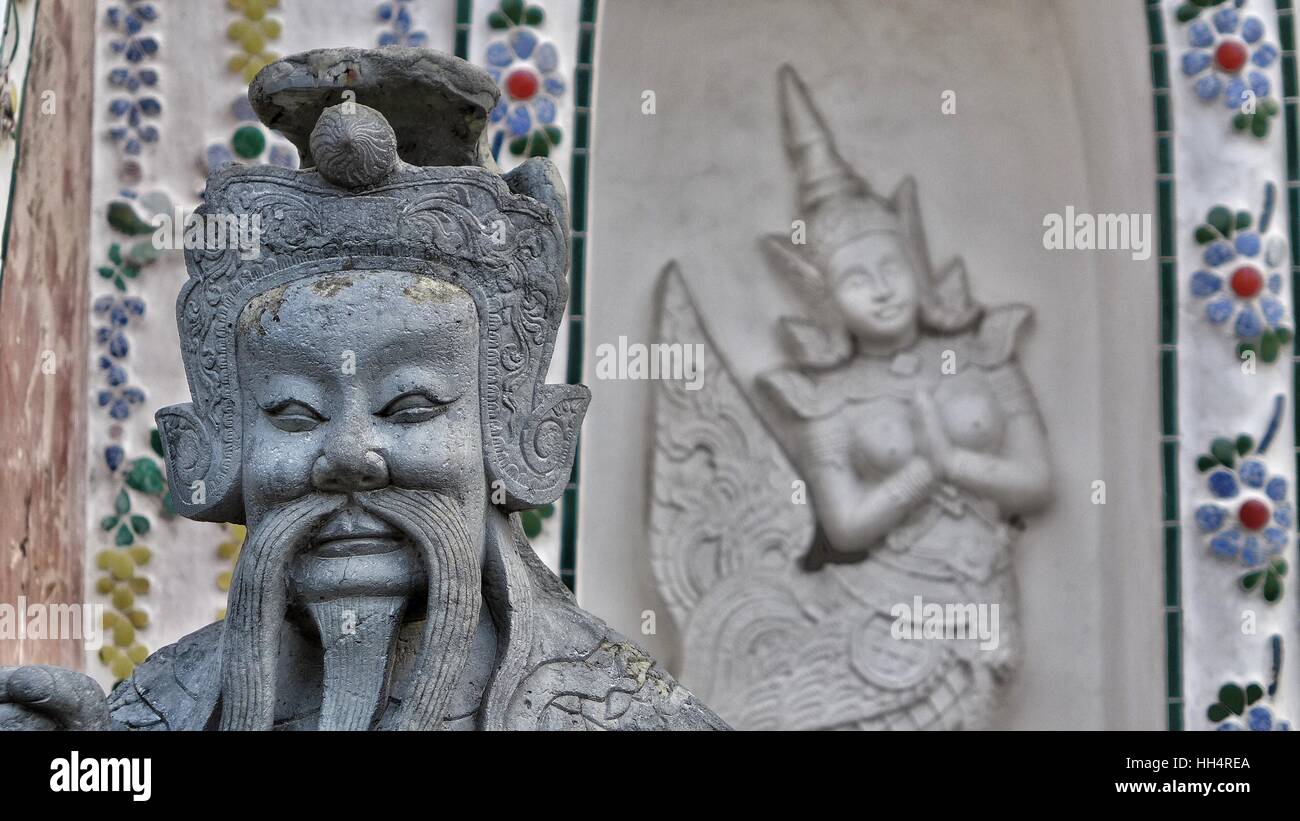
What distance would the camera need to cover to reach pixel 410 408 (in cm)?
376

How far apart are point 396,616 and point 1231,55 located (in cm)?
363

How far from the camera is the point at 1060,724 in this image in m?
6.97

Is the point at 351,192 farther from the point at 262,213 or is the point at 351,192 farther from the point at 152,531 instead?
the point at 152,531

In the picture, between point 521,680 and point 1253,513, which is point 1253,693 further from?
point 521,680

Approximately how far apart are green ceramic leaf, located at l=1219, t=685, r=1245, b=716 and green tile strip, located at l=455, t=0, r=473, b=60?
2580 mm

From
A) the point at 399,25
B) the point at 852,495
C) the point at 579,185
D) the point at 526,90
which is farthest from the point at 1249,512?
the point at 399,25

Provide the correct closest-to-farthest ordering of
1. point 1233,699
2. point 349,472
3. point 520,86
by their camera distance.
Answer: point 349,472 < point 520,86 < point 1233,699

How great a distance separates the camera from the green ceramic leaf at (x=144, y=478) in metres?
6.12

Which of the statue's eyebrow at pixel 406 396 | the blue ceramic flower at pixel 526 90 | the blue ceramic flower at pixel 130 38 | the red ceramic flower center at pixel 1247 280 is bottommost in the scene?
the statue's eyebrow at pixel 406 396

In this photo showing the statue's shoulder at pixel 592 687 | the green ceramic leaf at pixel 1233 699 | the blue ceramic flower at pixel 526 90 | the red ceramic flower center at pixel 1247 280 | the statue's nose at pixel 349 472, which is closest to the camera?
the statue's nose at pixel 349 472

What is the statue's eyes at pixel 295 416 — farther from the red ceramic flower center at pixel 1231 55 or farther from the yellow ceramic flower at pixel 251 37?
the red ceramic flower center at pixel 1231 55

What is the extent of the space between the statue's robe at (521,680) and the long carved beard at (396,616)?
0.20 feet

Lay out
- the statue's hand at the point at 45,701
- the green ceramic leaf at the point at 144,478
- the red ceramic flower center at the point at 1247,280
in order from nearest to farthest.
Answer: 1. the statue's hand at the point at 45,701
2. the green ceramic leaf at the point at 144,478
3. the red ceramic flower center at the point at 1247,280

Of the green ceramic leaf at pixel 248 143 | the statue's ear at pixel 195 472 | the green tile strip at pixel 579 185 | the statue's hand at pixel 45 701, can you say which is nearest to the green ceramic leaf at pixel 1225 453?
the green tile strip at pixel 579 185
